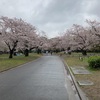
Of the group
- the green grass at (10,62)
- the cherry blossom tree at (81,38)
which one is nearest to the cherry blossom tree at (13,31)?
the green grass at (10,62)

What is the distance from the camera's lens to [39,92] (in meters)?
7.85

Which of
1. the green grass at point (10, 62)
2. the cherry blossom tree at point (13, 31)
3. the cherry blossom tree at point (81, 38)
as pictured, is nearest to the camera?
the green grass at point (10, 62)

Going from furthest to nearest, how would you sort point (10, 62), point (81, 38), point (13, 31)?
1. point (81, 38)
2. point (13, 31)
3. point (10, 62)

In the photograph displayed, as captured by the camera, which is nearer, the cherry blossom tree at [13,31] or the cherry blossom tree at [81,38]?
the cherry blossom tree at [13,31]

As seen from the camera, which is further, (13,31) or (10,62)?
(13,31)

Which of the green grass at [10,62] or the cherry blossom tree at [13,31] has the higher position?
the cherry blossom tree at [13,31]

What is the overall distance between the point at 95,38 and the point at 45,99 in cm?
4511

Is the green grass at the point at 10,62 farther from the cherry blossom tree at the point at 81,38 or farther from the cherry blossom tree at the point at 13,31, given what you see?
the cherry blossom tree at the point at 81,38

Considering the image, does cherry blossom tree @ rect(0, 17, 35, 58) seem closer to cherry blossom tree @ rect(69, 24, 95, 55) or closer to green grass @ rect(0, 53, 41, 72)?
green grass @ rect(0, 53, 41, 72)

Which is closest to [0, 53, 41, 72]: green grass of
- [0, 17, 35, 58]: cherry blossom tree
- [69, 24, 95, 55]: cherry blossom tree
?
[0, 17, 35, 58]: cherry blossom tree

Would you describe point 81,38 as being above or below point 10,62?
above

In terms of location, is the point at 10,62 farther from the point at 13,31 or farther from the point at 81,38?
the point at 81,38

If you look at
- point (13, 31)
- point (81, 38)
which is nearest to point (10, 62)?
point (13, 31)

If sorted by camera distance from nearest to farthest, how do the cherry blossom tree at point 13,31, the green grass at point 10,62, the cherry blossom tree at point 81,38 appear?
the green grass at point 10,62
the cherry blossom tree at point 13,31
the cherry blossom tree at point 81,38
